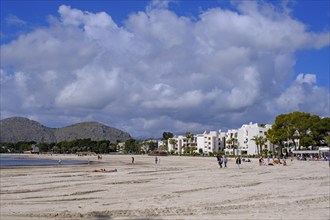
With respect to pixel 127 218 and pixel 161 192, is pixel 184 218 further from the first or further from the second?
pixel 161 192

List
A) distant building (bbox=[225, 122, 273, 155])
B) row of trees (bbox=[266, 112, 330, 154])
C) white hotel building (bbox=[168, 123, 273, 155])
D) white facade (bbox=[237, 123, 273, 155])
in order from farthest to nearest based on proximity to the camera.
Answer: white hotel building (bbox=[168, 123, 273, 155]), distant building (bbox=[225, 122, 273, 155]), white facade (bbox=[237, 123, 273, 155]), row of trees (bbox=[266, 112, 330, 154])

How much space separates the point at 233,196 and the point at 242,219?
604 centimetres

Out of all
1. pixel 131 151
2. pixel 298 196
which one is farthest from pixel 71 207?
pixel 131 151

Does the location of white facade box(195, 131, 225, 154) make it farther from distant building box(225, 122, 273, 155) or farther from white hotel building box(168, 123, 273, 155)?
distant building box(225, 122, 273, 155)

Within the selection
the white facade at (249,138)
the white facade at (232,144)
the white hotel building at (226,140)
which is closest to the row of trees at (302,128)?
the white hotel building at (226,140)

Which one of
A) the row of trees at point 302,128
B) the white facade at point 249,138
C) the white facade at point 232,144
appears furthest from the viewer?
the white facade at point 232,144

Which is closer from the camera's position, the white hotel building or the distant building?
the distant building

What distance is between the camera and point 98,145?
18875 cm

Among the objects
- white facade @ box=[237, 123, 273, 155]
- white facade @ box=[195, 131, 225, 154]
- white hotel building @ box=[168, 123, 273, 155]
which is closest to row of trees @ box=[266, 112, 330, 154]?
white hotel building @ box=[168, 123, 273, 155]

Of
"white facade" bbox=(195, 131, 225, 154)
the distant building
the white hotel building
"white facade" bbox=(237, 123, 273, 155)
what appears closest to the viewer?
"white facade" bbox=(237, 123, 273, 155)

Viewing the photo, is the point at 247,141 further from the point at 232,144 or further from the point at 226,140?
the point at 226,140

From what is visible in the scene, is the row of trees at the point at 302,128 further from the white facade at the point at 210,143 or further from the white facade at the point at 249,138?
the white facade at the point at 210,143

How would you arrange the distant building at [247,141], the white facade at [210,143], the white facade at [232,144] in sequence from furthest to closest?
the white facade at [210,143] → the white facade at [232,144] → the distant building at [247,141]

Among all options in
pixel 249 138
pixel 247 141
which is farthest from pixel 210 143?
pixel 249 138
